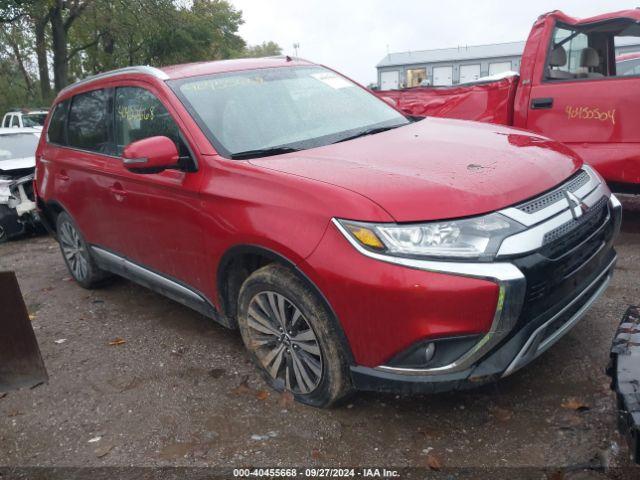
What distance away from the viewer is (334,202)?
2557 mm

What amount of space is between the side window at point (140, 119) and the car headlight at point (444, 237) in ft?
4.63

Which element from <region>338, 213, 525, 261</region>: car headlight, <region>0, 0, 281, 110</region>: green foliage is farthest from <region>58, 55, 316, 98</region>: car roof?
<region>0, 0, 281, 110</region>: green foliage

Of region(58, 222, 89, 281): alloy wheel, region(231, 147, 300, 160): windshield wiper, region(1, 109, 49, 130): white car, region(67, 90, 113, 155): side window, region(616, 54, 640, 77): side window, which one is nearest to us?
region(231, 147, 300, 160): windshield wiper

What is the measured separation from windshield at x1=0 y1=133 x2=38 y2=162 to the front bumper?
7.43 meters

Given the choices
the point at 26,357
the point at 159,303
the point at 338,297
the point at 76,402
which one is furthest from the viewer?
the point at 159,303

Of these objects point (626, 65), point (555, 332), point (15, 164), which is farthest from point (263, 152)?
point (15, 164)

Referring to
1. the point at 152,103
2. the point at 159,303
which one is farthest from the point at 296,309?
the point at 159,303

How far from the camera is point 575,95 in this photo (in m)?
5.10

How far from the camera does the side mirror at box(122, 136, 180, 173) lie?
3.18 meters

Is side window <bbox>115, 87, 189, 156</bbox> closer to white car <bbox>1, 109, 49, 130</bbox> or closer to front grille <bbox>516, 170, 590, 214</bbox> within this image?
front grille <bbox>516, 170, 590, 214</bbox>

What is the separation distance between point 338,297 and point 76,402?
1.83 meters

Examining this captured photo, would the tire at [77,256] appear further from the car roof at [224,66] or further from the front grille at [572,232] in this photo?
the front grille at [572,232]

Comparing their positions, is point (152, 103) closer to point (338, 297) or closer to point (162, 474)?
point (338, 297)

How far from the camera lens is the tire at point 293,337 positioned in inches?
108
